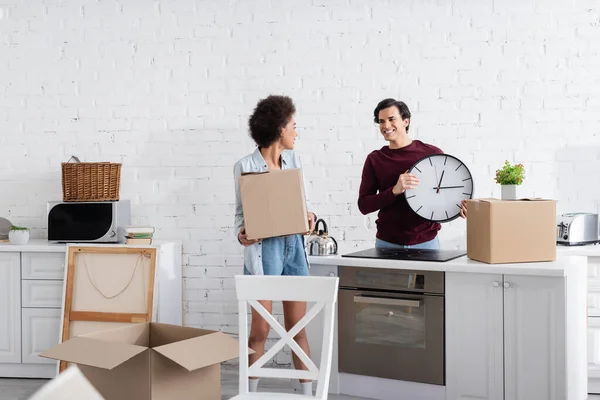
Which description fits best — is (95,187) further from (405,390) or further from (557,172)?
(557,172)

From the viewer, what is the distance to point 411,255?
3047 mm

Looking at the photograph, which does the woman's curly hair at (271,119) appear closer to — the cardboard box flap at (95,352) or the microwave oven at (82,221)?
the microwave oven at (82,221)

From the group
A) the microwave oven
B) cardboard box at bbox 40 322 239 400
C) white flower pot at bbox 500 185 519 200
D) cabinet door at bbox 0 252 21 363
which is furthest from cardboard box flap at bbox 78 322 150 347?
cabinet door at bbox 0 252 21 363

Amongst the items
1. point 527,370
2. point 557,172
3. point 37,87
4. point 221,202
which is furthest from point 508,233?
point 37,87

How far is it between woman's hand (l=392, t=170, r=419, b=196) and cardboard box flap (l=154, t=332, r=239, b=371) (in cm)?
143

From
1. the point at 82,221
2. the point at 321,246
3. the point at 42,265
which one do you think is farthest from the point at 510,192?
the point at 42,265

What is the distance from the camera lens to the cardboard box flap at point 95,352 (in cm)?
172

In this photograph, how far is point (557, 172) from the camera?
3.76 meters

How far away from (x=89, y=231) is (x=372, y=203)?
5.31 ft

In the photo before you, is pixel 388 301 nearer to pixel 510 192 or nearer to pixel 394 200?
pixel 394 200

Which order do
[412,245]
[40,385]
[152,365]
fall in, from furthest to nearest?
[40,385], [412,245], [152,365]

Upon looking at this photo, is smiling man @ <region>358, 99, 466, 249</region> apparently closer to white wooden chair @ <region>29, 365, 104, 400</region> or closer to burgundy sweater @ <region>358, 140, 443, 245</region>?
burgundy sweater @ <region>358, 140, 443, 245</region>

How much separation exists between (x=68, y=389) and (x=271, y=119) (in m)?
2.36

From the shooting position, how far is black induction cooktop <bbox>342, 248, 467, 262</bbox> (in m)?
2.96
